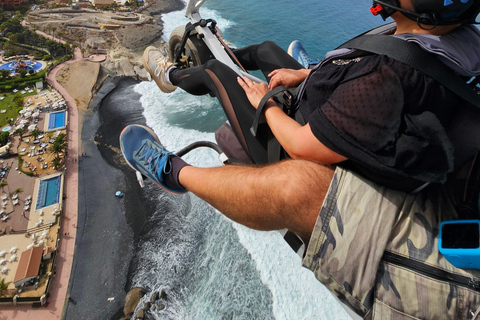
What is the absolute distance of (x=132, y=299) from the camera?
10570 millimetres

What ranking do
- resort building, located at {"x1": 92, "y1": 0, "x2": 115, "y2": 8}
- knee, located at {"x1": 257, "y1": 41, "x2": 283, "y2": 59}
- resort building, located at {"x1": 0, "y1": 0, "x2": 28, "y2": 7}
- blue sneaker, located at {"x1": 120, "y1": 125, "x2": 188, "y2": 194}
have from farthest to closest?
resort building, located at {"x1": 92, "y1": 0, "x2": 115, "y2": 8} < resort building, located at {"x1": 0, "y1": 0, "x2": 28, "y2": 7} < knee, located at {"x1": 257, "y1": 41, "x2": 283, "y2": 59} < blue sneaker, located at {"x1": 120, "y1": 125, "x2": 188, "y2": 194}

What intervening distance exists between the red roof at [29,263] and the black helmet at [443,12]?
15.4 metres

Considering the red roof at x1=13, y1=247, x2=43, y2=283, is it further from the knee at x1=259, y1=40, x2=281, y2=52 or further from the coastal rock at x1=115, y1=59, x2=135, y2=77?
the coastal rock at x1=115, y1=59, x2=135, y2=77

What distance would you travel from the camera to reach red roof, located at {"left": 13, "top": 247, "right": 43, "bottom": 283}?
11.8 m

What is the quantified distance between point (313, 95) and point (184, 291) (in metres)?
10.4

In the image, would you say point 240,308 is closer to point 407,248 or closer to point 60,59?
point 407,248

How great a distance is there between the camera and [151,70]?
11.7 feet

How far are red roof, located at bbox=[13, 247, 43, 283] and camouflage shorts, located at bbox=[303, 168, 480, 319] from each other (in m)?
14.8

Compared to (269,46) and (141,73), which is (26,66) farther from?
(269,46)

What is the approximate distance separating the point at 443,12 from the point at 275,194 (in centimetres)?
105

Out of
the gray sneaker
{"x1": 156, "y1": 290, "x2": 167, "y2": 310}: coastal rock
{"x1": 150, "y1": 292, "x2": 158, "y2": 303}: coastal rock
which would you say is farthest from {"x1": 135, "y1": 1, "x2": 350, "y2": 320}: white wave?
the gray sneaker

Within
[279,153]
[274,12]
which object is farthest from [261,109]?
[274,12]

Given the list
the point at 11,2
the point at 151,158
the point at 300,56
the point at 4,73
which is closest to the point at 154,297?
the point at 151,158

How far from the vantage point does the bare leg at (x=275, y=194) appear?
132cm
